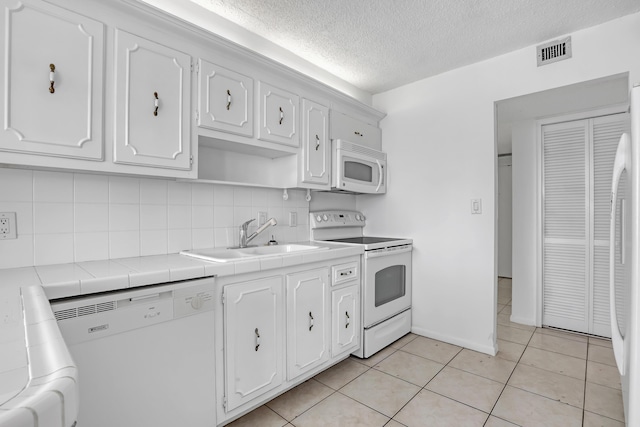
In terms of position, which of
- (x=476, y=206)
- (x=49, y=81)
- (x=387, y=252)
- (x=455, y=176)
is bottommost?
(x=387, y=252)

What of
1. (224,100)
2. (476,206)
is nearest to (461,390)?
(476,206)

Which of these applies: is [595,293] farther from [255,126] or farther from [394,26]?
[255,126]

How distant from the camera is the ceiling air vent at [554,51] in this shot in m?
2.11

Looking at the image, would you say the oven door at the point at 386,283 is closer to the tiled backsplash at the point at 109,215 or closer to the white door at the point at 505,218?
the tiled backsplash at the point at 109,215

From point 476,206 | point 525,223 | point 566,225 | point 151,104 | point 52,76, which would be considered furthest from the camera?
point 525,223


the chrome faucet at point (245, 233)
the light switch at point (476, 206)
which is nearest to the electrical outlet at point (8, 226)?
the chrome faucet at point (245, 233)

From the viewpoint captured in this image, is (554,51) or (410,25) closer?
(410,25)

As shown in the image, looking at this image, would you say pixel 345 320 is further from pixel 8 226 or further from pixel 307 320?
pixel 8 226

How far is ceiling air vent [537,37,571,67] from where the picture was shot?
2113mm

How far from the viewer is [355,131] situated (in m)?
2.78

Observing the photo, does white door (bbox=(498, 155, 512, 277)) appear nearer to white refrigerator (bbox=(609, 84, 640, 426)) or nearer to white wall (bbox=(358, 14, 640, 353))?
white wall (bbox=(358, 14, 640, 353))

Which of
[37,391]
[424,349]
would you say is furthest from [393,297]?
[37,391]

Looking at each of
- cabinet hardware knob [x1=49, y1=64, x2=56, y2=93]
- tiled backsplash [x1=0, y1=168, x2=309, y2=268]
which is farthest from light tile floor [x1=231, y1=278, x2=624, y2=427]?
cabinet hardware knob [x1=49, y1=64, x2=56, y2=93]

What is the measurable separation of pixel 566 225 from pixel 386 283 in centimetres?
186
